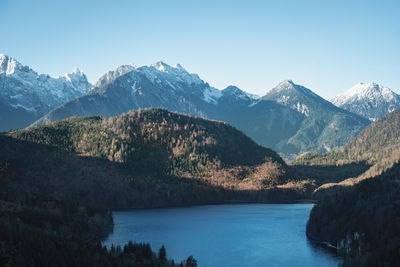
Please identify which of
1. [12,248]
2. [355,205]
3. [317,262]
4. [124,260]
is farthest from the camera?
[355,205]

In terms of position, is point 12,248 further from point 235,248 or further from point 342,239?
point 342,239

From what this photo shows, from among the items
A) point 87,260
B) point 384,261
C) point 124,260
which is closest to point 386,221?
point 384,261

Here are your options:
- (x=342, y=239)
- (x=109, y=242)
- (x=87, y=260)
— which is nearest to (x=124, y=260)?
(x=87, y=260)

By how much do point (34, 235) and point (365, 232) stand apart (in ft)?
345

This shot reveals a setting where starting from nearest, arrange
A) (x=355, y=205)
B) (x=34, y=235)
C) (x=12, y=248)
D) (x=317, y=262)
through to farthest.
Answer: (x=12, y=248)
(x=34, y=235)
(x=317, y=262)
(x=355, y=205)

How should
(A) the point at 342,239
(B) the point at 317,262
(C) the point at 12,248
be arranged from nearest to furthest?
1. (C) the point at 12,248
2. (B) the point at 317,262
3. (A) the point at 342,239

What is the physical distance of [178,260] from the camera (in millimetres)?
156625

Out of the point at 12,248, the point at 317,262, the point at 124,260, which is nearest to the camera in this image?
the point at 12,248

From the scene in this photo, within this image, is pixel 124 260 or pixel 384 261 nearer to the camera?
pixel 384 261

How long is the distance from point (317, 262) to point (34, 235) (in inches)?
3420

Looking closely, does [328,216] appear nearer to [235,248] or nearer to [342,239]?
[342,239]

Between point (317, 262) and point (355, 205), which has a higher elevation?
point (355, 205)

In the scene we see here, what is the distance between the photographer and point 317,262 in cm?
15512

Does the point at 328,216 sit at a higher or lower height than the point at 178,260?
higher
